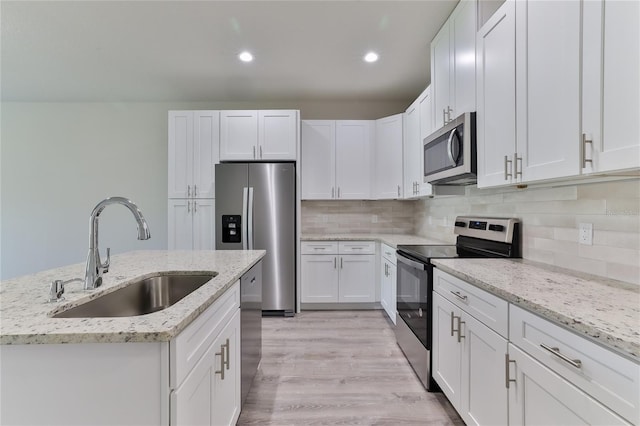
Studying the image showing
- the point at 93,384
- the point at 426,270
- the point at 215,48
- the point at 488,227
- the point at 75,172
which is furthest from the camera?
the point at 75,172

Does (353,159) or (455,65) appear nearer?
Result: (455,65)

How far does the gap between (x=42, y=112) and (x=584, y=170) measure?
5970 millimetres

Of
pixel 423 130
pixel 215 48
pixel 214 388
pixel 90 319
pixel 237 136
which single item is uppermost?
pixel 215 48

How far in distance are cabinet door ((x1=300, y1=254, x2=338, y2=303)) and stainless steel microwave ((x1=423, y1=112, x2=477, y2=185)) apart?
163 centimetres

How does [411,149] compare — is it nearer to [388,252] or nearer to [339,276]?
[388,252]

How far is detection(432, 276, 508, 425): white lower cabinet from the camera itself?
1244 mm

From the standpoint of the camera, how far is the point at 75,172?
166 inches

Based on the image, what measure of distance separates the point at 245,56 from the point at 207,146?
1182 millimetres

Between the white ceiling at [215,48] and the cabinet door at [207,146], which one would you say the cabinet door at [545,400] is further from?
the cabinet door at [207,146]

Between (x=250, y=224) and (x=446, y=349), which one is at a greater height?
(x=250, y=224)

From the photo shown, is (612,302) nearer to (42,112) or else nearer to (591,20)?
(591,20)

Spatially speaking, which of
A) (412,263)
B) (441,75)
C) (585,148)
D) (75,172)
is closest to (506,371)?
(585,148)

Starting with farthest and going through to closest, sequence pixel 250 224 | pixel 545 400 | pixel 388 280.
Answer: pixel 250 224 < pixel 388 280 < pixel 545 400

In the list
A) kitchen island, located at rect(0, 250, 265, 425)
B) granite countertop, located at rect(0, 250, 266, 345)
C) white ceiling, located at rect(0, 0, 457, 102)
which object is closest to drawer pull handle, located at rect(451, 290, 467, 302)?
granite countertop, located at rect(0, 250, 266, 345)
